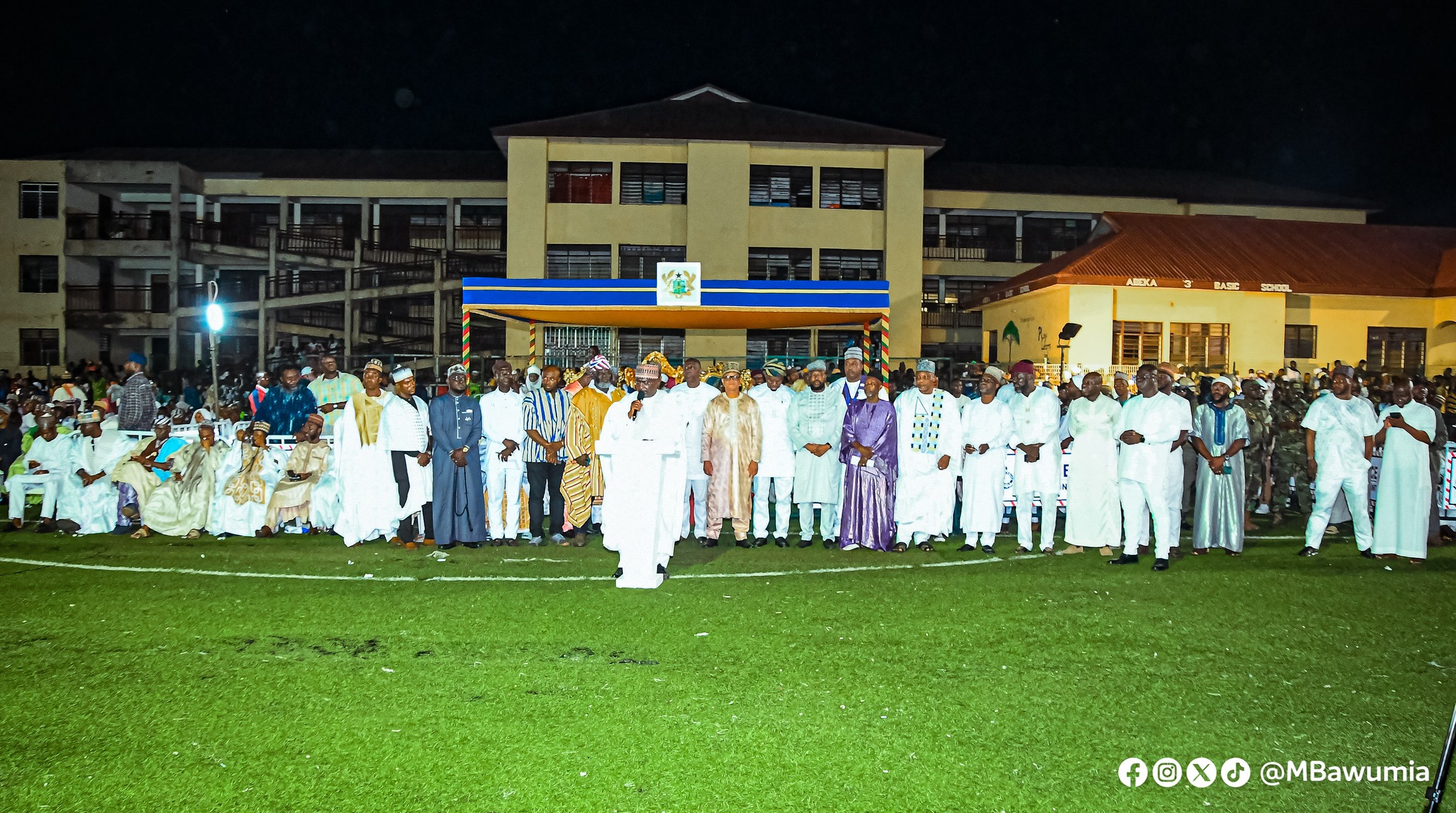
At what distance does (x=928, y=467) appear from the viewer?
10.0 metres

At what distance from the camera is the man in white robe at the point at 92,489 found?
1066 centimetres

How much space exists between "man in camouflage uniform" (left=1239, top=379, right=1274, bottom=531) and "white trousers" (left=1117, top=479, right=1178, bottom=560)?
3386mm

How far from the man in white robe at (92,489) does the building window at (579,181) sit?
61.0 feet

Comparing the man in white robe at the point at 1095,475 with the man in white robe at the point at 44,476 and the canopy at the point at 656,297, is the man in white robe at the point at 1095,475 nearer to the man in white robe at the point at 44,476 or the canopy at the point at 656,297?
the canopy at the point at 656,297

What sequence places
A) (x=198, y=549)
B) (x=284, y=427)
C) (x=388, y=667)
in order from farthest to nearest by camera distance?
1. (x=284, y=427)
2. (x=198, y=549)
3. (x=388, y=667)

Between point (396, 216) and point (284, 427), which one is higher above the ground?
point (396, 216)

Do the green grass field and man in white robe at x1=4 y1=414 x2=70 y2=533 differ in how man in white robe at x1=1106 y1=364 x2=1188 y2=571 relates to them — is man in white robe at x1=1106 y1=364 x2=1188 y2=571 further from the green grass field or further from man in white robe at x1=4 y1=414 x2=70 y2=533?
man in white robe at x1=4 y1=414 x2=70 y2=533

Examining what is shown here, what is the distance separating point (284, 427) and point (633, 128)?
726 inches

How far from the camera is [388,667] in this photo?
563 centimetres

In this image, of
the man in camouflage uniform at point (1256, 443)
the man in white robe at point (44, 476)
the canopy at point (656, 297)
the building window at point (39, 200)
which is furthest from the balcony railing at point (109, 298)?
the man in camouflage uniform at point (1256, 443)

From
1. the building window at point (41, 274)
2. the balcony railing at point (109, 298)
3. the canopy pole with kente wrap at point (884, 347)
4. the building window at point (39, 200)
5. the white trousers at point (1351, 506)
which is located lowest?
the white trousers at point (1351, 506)

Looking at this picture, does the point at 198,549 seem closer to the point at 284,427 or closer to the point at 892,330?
the point at 284,427

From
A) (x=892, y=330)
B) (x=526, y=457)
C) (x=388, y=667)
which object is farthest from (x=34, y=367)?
(x=388, y=667)

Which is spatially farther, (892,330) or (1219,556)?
(892,330)
